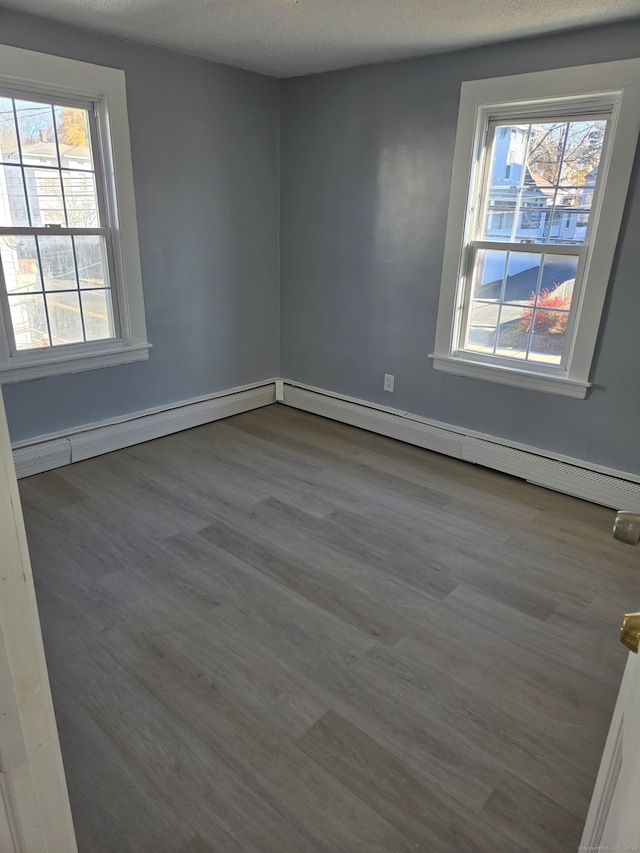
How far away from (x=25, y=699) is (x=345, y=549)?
6.24 ft

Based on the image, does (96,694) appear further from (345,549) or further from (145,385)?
(145,385)

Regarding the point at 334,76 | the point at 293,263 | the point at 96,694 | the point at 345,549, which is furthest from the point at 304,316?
the point at 96,694

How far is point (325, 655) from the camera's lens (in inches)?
78.2

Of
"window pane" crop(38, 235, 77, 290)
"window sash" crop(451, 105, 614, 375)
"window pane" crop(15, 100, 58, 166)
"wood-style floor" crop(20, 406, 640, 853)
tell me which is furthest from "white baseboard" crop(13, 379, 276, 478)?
"window sash" crop(451, 105, 614, 375)

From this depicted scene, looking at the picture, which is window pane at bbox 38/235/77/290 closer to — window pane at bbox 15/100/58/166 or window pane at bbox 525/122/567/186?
window pane at bbox 15/100/58/166

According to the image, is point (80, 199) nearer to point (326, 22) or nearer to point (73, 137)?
point (73, 137)

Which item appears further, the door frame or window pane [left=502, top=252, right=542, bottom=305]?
window pane [left=502, top=252, right=542, bottom=305]

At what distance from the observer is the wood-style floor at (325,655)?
1.47m

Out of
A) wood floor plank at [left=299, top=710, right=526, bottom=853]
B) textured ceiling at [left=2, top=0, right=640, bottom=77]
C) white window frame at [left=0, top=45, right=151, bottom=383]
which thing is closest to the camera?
wood floor plank at [left=299, top=710, right=526, bottom=853]

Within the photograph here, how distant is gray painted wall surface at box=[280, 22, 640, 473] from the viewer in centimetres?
287

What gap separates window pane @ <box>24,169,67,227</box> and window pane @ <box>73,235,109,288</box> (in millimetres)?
167

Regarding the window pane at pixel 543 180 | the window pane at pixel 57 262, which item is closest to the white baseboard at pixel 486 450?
the window pane at pixel 543 180

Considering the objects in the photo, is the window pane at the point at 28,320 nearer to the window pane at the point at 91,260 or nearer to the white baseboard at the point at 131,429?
the window pane at the point at 91,260

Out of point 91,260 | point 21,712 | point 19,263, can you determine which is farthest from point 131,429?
point 21,712
